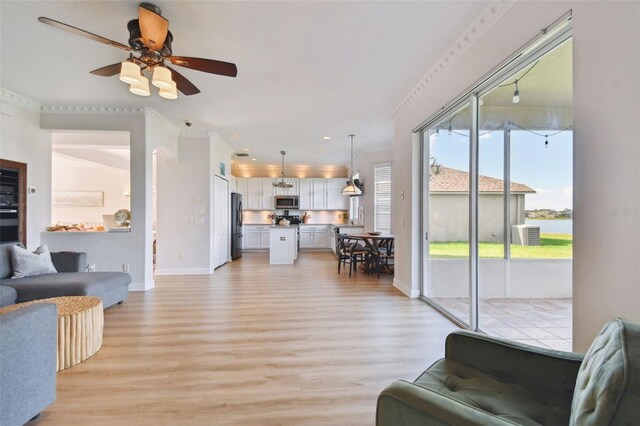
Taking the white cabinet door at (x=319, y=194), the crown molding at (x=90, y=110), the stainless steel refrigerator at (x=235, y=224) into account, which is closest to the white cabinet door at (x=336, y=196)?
the white cabinet door at (x=319, y=194)

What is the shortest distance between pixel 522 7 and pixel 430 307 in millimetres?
3096

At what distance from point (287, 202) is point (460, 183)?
21.2 ft

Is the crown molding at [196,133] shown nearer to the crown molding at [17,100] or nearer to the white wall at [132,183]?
the white wall at [132,183]

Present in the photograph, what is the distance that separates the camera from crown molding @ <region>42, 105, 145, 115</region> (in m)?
4.16

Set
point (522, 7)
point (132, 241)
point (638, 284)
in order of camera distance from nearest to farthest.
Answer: point (638, 284)
point (522, 7)
point (132, 241)

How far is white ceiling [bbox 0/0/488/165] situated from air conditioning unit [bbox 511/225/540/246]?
86.4 inches

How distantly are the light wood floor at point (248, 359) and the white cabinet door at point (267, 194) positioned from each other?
17.3ft

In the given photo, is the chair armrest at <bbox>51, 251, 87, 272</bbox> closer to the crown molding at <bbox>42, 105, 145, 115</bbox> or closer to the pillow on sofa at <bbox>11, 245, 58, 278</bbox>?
the pillow on sofa at <bbox>11, 245, 58, 278</bbox>

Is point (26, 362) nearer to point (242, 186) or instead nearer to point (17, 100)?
point (17, 100)

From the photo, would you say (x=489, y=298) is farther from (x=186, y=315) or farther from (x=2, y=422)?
(x=2, y=422)

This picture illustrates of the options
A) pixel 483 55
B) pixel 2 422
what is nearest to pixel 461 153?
pixel 483 55

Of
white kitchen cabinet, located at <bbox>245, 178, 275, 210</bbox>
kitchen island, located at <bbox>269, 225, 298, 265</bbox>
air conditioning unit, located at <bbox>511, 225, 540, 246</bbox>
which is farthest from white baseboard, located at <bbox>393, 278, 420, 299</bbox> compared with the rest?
white kitchen cabinet, located at <bbox>245, 178, 275, 210</bbox>

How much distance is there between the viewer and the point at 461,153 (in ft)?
10.7

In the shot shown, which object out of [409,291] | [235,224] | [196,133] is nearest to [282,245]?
[235,224]
